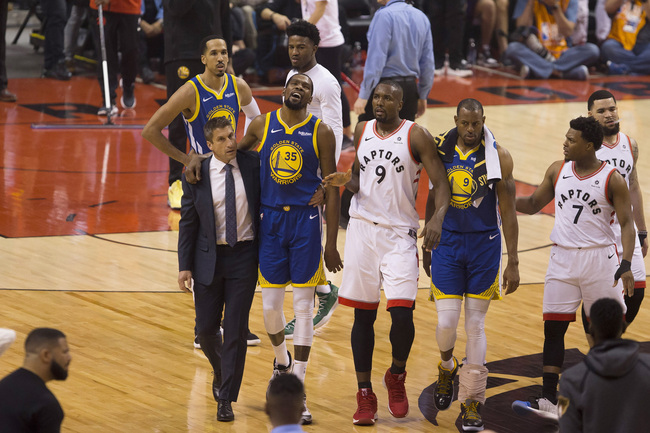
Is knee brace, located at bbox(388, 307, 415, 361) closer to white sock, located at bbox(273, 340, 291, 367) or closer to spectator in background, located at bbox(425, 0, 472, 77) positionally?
white sock, located at bbox(273, 340, 291, 367)

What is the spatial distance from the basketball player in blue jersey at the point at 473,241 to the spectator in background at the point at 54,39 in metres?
9.93

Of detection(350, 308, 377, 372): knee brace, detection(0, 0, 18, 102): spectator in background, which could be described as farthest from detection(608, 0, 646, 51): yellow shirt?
detection(350, 308, 377, 372): knee brace

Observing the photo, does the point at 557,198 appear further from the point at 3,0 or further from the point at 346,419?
the point at 3,0

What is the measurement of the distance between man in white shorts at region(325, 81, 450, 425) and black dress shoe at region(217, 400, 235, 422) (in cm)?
66

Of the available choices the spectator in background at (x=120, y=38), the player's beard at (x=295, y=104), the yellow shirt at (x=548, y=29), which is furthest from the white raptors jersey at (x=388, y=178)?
the yellow shirt at (x=548, y=29)

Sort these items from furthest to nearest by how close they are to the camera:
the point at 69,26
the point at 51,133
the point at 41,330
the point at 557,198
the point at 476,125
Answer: the point at 69,26
the point at 51,133
the point at 557,198
the point at 476,125
the point at 41,330

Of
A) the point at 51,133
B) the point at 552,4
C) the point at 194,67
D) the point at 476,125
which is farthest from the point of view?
the point at 552,4

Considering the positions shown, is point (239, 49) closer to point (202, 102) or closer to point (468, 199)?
point (202, 102)

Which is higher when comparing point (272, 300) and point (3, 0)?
point (3, 0)

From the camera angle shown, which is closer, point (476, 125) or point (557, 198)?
point (476, 125)

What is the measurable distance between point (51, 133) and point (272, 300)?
7008mm

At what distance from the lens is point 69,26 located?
49.1ft

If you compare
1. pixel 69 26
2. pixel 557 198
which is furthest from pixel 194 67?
pixel 69 26

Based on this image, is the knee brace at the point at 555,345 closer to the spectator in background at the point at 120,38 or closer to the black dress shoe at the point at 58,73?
the spectator in background at the point at 120,38
